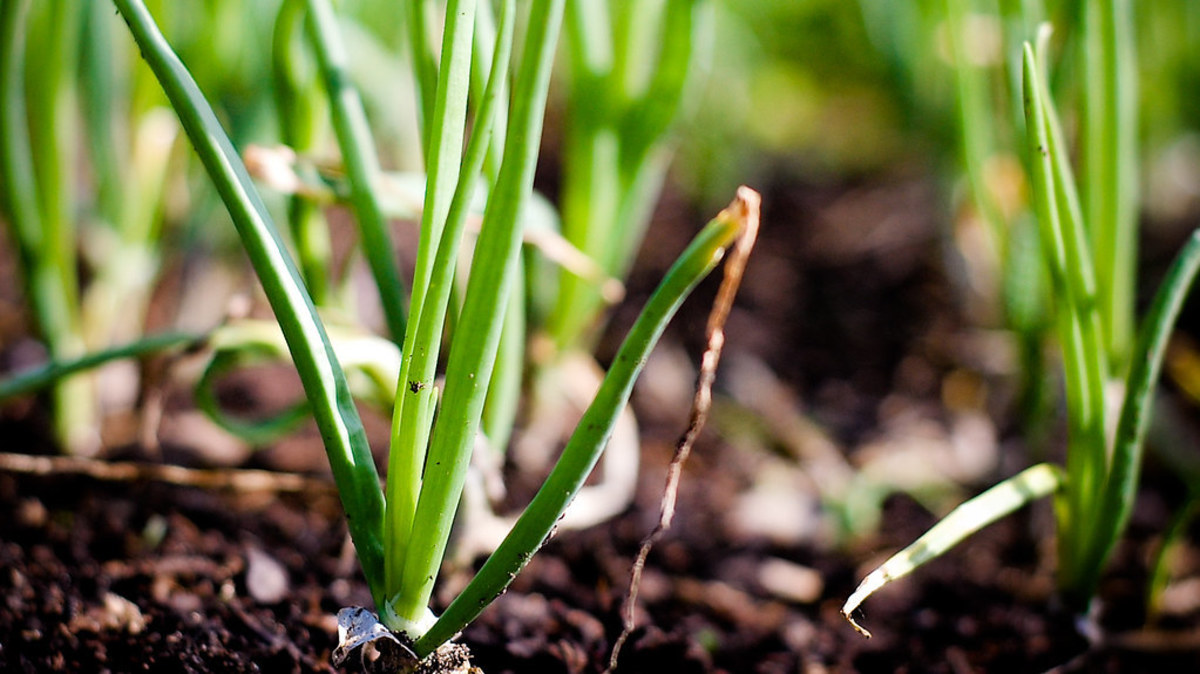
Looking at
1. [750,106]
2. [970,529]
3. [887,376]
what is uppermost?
[750,106]

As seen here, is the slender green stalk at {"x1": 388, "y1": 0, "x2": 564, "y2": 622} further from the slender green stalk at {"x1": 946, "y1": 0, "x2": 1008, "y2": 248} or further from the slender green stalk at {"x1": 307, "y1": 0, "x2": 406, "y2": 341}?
the slender green stalk at {"x1": 946, "y1": 0, "x2": 1008, "y2": 248}

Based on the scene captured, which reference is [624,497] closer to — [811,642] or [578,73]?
[811,642]

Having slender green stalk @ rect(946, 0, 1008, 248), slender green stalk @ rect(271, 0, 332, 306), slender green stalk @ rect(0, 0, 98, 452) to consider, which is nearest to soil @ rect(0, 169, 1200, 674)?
slender green stalk @ rect(0, 0, 98, 452)

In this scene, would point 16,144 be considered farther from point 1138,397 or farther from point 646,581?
point 1138,397

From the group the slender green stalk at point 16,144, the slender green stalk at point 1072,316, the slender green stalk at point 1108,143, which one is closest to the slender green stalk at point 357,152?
the slender green stalk at point 16,144

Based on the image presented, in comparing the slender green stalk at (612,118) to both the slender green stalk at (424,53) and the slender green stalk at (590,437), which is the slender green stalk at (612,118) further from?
the slender green stalk at (590,437)

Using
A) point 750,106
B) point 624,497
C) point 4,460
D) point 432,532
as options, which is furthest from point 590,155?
point 750,106
